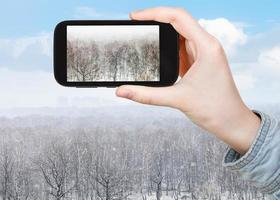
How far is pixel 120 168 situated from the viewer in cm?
280

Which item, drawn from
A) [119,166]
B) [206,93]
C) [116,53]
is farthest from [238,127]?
[119,166]

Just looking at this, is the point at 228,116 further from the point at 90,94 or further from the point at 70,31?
the point at 90,94

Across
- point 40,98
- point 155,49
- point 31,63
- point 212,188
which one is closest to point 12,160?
point 40,98

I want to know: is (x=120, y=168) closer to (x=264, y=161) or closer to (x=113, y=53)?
(x=113, y=53)

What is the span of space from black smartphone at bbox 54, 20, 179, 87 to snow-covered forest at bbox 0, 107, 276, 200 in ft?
7.34

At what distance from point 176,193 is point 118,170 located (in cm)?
30

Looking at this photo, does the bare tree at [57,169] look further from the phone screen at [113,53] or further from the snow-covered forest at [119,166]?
the phone screen at [113,53]

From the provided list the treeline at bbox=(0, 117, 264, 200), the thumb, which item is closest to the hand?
the thumb

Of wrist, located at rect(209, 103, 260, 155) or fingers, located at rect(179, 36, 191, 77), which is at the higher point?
fingers, located at rect(179, 36, 191, 77)

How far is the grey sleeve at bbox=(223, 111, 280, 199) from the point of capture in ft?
1.50

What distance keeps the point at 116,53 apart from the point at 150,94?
0.10 m

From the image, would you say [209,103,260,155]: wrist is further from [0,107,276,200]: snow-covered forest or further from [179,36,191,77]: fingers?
[0,107,276,200]: snow-covered forest

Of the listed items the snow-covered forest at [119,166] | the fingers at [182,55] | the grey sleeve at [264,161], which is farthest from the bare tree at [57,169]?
the grey sleeve at [264,161]

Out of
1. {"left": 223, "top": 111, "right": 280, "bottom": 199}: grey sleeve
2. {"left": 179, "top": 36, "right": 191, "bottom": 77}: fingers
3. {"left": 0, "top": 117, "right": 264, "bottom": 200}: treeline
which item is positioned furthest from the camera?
{"left": 0, "top": 117, "right": 264, "bottom": 200}: treeline
